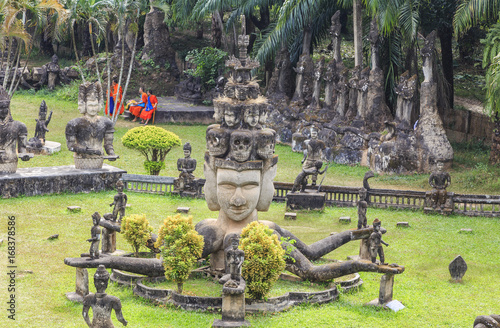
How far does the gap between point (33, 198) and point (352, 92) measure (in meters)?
12.3

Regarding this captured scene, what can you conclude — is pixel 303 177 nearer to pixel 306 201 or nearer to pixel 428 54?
pixel 306 201

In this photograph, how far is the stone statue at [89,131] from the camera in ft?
A: 62.7

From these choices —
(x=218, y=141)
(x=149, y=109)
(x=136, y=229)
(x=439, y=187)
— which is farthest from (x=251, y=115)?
(x=149, y=109)

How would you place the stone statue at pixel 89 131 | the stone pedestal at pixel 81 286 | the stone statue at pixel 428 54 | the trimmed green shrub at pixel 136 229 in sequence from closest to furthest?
the stone pedestal at pixel 81 286 < the trimmed green shrub at pixel 136 229 < the stone statue at pixel 89 131 < the stone statue at pixel 428 54

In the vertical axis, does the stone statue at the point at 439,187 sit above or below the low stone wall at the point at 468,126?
below

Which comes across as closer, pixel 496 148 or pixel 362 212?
pixel 362 212

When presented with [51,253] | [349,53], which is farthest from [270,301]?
[349,53]

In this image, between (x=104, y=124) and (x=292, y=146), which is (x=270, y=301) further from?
(x=292, y=146)

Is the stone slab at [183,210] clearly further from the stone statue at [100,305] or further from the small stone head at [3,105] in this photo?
the stone statue at [100,305]

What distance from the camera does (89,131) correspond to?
62.7 feet

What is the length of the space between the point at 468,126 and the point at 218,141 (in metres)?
16.9

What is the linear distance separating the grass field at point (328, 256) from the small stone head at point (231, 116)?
3111 millimetres

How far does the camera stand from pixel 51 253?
45.7ft

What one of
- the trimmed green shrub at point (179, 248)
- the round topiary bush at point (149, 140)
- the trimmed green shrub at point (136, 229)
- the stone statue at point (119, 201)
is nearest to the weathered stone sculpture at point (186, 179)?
the round topiary bush at point (149, 140)
